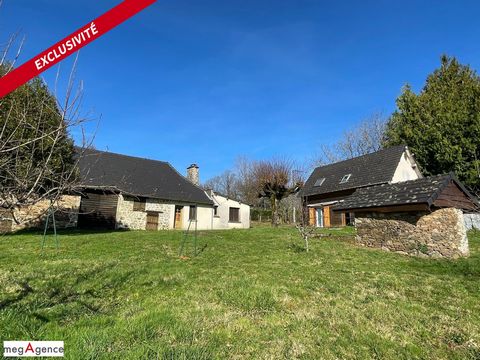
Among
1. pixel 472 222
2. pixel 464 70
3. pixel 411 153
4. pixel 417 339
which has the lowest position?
pixel 417 339

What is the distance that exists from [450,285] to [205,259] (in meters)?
6.39

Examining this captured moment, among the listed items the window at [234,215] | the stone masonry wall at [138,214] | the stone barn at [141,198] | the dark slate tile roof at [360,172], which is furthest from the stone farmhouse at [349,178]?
the stone masonry wall at [138,214]

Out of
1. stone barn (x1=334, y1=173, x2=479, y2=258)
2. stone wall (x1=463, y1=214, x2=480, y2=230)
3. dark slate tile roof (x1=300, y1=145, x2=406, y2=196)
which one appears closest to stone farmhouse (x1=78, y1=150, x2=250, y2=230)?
dark slate tile roof (x1=300, y1=145, x2=406, y2=196)

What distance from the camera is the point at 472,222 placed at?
19875 mm

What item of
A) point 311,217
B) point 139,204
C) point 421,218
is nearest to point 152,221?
point 139,204

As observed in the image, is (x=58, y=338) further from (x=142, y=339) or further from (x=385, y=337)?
(x=385, y=337)

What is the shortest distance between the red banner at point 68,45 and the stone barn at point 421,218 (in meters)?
11.1

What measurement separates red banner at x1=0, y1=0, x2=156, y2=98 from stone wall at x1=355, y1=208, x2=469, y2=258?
38.9 ft

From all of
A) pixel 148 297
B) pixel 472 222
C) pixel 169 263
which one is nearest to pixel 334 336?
pixel 148 297

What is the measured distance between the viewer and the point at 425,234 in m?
10.8

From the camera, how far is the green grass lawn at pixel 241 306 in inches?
142

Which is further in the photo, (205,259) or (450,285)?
(205,259)

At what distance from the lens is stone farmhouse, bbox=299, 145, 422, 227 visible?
23.9 metres

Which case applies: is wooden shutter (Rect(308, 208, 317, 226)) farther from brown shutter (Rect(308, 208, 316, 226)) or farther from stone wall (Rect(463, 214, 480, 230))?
stone wall (Rect(463, 214, 480, 230))
